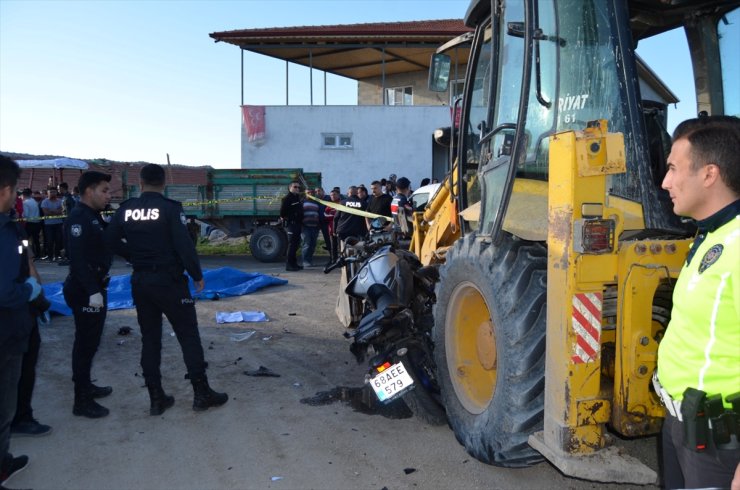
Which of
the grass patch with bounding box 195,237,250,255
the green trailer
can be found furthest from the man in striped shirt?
the grass patch with bounding box 195,237,250,255

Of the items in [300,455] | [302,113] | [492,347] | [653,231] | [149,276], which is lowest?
[300,455]

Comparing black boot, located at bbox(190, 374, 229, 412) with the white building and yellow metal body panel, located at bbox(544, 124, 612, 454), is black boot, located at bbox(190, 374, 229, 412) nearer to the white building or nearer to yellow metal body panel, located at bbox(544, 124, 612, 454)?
yellow metal body panel, located at bbox(544, 124, 612, 454)

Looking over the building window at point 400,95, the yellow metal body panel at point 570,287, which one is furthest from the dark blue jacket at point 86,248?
the building window at point 400,95

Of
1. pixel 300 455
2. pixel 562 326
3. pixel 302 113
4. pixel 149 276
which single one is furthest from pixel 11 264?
pixel 302 113

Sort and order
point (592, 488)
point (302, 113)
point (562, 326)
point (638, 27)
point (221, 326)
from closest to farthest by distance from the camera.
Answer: point (562, 326)
point (592, 488)
point (638, 27)
point (221, 326)
point (302, 113)

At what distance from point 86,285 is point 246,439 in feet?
5.72

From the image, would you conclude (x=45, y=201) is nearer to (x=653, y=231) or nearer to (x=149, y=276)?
(x=149, y=276)

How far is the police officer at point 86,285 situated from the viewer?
4656mm

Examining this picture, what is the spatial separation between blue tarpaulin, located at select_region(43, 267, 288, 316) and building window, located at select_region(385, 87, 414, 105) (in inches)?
619

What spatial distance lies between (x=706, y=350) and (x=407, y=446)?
2581mm

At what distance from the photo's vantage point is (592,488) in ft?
11.5

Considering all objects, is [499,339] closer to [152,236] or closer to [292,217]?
[152,236]

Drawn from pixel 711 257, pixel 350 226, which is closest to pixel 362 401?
pixel 711 257

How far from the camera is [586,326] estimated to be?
2805 mm
